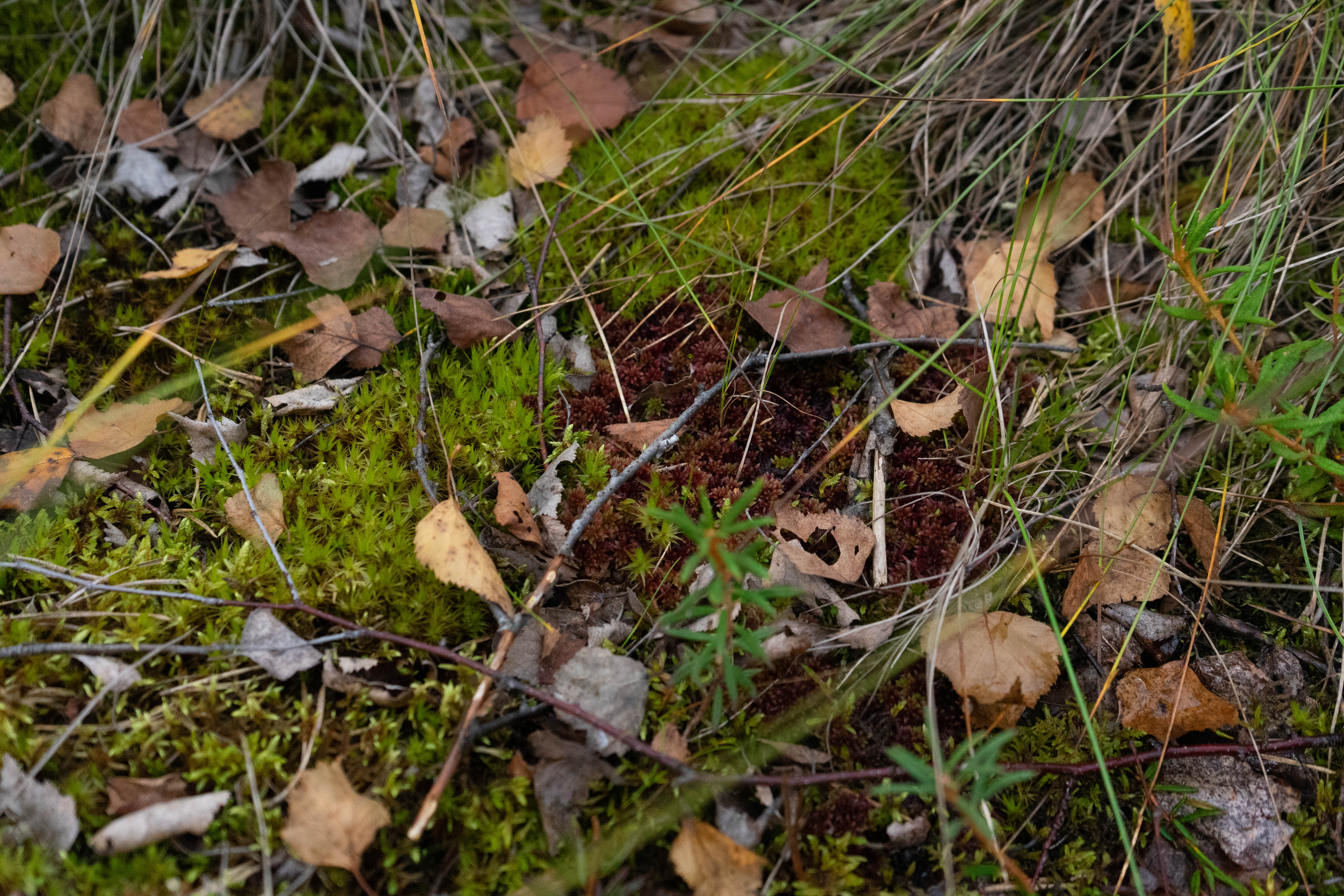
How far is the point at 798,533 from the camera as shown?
2443 millimetres

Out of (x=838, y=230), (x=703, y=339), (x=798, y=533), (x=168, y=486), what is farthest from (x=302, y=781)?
(x=838, y=230)

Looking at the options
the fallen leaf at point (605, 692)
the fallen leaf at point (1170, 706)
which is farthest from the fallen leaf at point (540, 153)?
the fallen leaf at point (1170, 706)

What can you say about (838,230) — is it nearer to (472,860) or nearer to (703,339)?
(703,339)

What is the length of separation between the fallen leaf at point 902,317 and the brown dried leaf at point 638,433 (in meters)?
0.90

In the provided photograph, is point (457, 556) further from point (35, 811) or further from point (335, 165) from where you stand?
point (335, 165)

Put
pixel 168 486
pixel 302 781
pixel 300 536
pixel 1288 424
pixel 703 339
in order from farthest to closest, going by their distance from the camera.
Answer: pixel 703 339
pixel 168 486
pixel 300 536
pixel 1288 424
pixel 302 781

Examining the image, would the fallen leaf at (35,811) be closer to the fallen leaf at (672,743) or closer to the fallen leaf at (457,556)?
the fallen leaf at (457,556)

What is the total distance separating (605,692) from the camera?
2039 millimetres

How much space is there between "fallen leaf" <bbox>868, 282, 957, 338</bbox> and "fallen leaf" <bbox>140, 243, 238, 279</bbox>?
246cm

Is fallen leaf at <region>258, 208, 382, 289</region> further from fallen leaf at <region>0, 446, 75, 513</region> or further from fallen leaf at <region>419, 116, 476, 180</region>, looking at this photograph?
fallen leaf at <region>0, 446, 75, 513</region>

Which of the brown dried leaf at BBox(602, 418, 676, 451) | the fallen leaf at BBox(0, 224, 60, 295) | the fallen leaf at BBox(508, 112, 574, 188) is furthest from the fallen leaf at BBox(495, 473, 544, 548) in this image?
the fallen leaf at BBox(0, 224, 60, 295)

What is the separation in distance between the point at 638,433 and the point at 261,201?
1.93 meters

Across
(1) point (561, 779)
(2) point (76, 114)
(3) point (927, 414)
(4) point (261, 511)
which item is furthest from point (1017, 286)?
(2) point (76, 114)

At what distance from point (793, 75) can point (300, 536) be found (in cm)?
264
